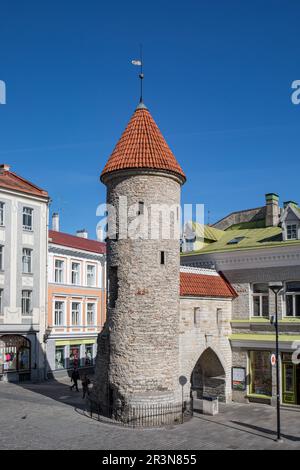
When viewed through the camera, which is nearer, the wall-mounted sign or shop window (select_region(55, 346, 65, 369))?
the wall-mounted sign

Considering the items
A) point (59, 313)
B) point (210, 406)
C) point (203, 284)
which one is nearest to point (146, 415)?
point (210, 406)

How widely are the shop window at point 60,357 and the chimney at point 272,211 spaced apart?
18329mm

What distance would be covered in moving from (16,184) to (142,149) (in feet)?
55.3

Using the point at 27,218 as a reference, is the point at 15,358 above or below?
below

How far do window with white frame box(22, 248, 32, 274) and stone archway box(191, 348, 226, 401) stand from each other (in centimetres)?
1451

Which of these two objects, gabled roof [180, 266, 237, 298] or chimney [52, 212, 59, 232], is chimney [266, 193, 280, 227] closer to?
gabled roof [180, 266, 237, 298]

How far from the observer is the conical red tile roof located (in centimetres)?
2319

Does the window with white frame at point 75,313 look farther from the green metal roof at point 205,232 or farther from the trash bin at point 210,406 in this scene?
the trash bin at point 210,406

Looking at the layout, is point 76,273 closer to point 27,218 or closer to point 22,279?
point 22,279

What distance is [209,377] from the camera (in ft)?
94.3

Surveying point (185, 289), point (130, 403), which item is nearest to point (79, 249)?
point (185, 289)

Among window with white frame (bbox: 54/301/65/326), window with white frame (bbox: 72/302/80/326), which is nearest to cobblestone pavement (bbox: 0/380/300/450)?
window with white frame (bbox: 54/301/65/326)

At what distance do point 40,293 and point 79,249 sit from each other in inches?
236
